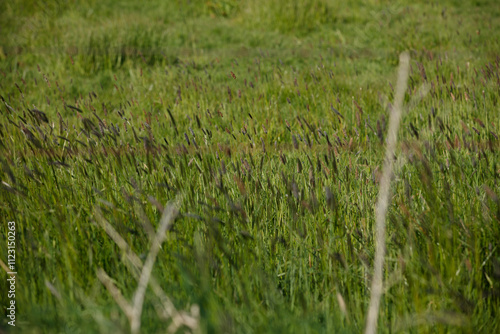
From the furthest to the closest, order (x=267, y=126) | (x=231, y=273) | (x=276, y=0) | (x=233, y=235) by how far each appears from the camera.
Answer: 1. (x=276, y=0)
2. (x=267, y=126)
3. (x=233, y=235)
4. (x=231, y=273)

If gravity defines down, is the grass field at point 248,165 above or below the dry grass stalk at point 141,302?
below

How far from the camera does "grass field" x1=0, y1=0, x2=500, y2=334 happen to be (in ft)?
4.09

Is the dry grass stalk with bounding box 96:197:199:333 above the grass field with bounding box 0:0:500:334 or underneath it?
above

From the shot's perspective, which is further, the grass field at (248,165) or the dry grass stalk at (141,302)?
the grass field at (248,165)

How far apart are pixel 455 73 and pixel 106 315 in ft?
12.8

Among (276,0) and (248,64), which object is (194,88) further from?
(276,0)

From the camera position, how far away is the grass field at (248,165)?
1248 mm

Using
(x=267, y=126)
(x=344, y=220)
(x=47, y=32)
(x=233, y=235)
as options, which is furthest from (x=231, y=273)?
(x=47, y=32)

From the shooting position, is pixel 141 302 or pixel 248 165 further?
pixel 248 165

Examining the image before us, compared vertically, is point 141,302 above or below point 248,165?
above

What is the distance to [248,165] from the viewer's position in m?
1.96

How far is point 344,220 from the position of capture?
1.79m

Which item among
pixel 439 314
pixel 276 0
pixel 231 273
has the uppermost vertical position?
pixel 276 0

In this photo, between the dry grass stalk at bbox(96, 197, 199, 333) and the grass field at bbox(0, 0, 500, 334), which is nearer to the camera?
the dry grass stalk at bbox(96, 197, 199, 333)
